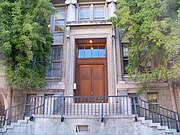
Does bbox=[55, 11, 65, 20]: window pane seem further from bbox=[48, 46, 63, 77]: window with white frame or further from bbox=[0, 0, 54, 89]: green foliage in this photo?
bbox=[0, 0, 54, 89]: green foliage

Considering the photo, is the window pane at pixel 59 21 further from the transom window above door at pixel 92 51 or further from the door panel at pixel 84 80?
the door panel at pixel 84 80

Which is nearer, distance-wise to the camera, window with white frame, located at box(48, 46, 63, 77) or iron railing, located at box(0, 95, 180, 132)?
iron railing, located at box(0, 95, 180, 132)

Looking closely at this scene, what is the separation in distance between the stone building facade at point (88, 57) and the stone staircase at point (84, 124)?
9.44 ft

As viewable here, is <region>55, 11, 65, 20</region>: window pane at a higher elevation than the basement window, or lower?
higher

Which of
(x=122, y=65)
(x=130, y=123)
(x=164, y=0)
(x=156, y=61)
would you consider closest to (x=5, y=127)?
(x=130, y=123)

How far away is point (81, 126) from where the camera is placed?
7844 millimetres

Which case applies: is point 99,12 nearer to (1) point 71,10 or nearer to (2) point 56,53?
(1) point 71,10

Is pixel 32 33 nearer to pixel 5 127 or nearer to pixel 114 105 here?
pixel 5 127

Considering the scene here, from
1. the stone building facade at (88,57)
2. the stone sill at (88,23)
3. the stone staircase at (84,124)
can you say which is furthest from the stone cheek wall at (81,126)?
the stone sill at (88,23)

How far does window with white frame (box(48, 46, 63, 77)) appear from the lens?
11.6m

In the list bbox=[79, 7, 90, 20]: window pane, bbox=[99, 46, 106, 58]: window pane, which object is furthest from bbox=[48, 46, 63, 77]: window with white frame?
bbox=[79, 7, 90, 20]: window pane

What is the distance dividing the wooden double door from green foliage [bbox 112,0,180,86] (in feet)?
7.36

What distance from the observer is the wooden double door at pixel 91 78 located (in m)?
11.2

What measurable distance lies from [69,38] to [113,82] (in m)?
3.88
